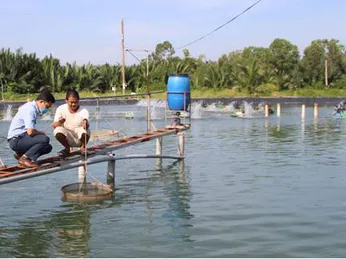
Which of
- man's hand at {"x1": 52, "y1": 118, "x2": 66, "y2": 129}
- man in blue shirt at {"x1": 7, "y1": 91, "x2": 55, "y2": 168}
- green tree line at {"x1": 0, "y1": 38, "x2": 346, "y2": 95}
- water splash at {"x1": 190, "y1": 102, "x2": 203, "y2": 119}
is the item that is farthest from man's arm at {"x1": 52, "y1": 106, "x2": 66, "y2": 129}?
green tree line at {"x1": 0, "y1": 38, "x2": 346, "y2": 95}

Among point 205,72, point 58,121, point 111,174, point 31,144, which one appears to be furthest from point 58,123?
point 205,72

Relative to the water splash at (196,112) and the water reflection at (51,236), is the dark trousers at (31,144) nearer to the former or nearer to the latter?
the water reflection at (51,236)

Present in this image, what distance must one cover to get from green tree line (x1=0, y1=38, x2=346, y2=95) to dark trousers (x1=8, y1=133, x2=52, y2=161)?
32.8m

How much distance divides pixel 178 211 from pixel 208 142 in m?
9.72

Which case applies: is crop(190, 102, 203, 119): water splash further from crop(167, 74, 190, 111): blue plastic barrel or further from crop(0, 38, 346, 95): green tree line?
crop(167, 74, 190, 111): blue plastic barrel

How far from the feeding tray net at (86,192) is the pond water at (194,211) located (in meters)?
0.15

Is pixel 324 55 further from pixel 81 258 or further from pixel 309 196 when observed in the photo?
pixel 81 258

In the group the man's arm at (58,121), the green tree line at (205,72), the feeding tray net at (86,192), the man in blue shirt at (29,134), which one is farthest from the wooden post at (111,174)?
the green tree line at (205,72)

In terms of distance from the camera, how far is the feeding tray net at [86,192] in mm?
8758

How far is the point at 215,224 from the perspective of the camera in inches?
290

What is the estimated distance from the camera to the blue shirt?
24.6 ft

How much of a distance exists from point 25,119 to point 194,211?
2875 mm

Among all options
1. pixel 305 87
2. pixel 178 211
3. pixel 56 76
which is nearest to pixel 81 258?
pixel 178 211

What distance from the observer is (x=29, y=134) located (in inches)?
295
